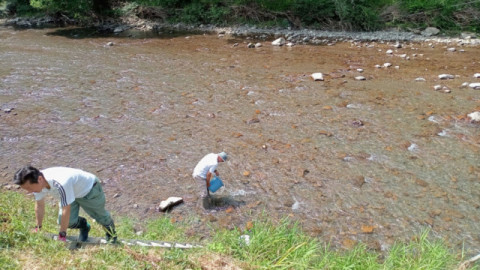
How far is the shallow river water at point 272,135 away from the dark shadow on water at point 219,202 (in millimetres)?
46

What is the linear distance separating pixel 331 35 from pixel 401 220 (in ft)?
38.9

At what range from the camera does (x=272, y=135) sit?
6668 mm

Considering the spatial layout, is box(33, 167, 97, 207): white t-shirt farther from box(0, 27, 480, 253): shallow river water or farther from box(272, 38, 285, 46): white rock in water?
box(272, 38, 285, 46): white rock in water

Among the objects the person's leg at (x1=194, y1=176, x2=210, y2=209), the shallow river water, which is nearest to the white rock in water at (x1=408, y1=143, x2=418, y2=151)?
the shallow river water

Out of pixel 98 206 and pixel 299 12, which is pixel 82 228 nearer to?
pixel 98 206

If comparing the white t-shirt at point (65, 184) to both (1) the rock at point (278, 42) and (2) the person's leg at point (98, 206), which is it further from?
(1) the rock at point (278, 42)

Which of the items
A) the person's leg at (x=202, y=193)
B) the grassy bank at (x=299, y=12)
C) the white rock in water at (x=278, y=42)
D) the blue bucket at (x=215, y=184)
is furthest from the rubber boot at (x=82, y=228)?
the grassy bank at (x=299, y=12)

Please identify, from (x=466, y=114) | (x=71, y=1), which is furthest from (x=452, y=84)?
(x=71, y=1)

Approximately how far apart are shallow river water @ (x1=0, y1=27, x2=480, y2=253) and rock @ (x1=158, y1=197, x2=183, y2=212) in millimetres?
101

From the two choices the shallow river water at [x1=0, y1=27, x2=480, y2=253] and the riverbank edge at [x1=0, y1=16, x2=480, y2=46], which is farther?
the riverbank edge at [x1=0, y1=16, x2=480, y2=46]

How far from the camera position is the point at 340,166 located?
18.5 ft

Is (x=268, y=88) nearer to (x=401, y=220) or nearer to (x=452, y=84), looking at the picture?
(x=452, y=84)

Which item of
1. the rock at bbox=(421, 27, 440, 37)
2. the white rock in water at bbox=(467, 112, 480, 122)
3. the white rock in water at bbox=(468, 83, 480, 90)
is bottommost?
the white rock in water at bbox=(467, 112, 480, 122)

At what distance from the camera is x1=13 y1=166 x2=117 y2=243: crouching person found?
3.09m
